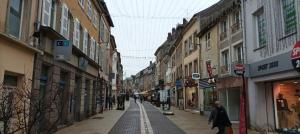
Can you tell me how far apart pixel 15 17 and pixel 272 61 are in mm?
9863

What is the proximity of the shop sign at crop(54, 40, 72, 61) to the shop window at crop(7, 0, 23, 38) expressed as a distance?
10.0ft

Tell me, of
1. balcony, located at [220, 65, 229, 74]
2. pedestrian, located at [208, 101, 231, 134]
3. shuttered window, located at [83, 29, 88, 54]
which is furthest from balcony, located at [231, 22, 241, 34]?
shuttered window, located at [83, 29, 88, 54]

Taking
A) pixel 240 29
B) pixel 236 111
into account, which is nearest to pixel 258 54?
pixel 240 29

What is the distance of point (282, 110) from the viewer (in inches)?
557

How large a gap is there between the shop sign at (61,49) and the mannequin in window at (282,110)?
9316 mm

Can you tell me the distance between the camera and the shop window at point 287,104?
13109 millimetres

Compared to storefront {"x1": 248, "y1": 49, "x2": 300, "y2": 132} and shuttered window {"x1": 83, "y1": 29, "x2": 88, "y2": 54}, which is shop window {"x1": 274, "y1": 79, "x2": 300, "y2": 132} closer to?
storefront {"x1": 248, "y1": 49, "x2": 300, "y2": 132}

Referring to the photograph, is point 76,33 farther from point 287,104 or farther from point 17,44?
point 287,104

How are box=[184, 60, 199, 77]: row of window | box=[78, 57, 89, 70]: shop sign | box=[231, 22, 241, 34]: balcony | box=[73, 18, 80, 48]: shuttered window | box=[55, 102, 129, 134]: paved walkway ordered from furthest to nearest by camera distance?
1. box=[184, 60, 199, 77]: row of window
2. box=[78, 57, 89, 70]: shop sign
3. box=[73, 18, 80, 48]: shuttered window
4. box=[231, 22, 241, 34]: balcony
5. box=[55, 102, 129, 134]: paved walkway

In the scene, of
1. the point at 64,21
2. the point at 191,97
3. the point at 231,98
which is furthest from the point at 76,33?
the point at 191,97

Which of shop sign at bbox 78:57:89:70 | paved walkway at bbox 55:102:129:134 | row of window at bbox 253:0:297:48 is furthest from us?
shop sign at bbox 78:57:89:70

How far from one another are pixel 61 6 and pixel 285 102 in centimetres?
1091

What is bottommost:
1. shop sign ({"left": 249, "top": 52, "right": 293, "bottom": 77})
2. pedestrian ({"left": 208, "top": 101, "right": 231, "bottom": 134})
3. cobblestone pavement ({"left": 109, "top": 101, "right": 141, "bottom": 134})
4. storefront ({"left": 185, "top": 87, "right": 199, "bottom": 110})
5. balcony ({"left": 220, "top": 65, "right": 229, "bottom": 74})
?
cobblestone pavement ({"left": 109, "top": 101, "right": 141, "bottom": 134})

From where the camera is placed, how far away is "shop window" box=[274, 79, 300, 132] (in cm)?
1311
